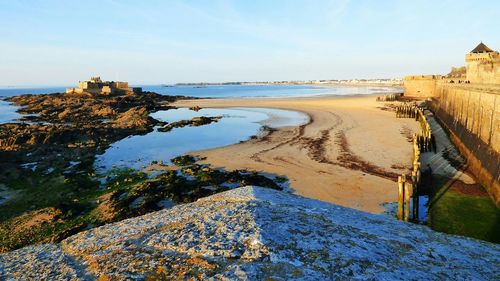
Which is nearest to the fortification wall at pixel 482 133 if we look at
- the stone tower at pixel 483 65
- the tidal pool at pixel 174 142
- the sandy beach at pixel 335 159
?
the sandy beach at pixel 335 159

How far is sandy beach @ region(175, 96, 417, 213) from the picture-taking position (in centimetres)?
1599

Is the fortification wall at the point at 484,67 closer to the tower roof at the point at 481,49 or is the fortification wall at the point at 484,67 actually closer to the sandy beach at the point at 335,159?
the tower roof at the point at 481,49

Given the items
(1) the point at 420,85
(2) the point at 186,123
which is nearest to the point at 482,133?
(2) the point at 186,123

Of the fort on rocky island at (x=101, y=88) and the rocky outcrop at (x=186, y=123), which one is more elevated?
the fort on rocky island at (x=101, y=88)

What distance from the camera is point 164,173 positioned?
19.7m

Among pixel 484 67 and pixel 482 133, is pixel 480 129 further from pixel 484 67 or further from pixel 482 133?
pixel 484 67

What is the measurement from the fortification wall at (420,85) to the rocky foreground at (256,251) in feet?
232

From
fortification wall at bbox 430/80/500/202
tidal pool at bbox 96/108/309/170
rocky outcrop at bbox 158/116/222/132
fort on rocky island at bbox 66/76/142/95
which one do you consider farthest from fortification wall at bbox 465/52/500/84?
fort on rocky island at bbox 66/76/142/95

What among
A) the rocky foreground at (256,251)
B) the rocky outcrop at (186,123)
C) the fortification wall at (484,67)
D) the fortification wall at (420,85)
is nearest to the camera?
the rocky foreground at (256,251)

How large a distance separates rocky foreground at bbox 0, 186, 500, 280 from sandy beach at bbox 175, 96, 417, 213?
8.63m

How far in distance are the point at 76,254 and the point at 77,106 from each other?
6048cm

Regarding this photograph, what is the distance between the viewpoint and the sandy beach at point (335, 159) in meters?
16.0

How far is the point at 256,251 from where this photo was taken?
14.2ft

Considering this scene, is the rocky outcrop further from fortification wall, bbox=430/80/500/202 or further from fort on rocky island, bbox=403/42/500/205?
fortification wall, bbox=430/80/500/202
